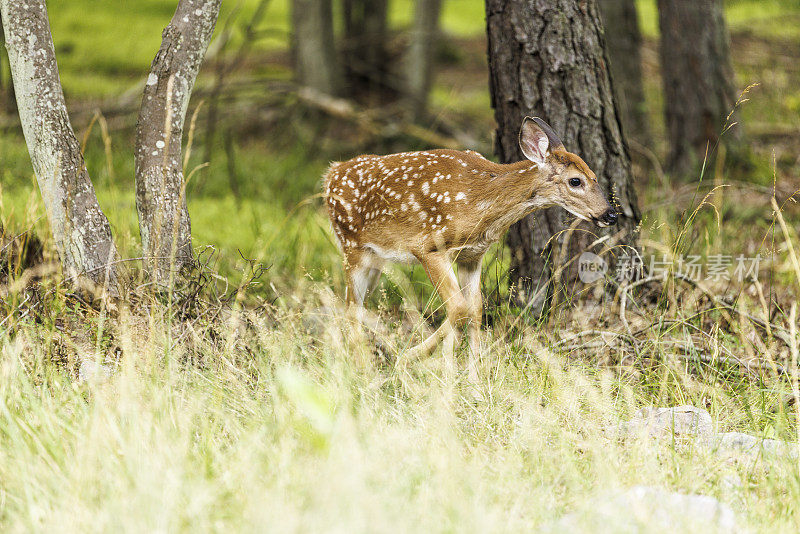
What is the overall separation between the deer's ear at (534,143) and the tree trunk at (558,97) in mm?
678

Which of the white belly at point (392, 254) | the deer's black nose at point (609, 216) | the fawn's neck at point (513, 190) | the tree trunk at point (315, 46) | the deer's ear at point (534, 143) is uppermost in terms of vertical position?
the tree trunk at point (315, 46)

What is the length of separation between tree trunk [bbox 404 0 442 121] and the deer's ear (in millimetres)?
7425

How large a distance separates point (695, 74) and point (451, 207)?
16.3 feet

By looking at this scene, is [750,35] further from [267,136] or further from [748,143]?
[267,136]

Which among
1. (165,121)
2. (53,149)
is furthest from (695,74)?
(53,149)

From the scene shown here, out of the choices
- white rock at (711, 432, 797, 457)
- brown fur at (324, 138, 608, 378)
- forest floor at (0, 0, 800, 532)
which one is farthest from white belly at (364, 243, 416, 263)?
white rock at (711, 432, 797, 457)

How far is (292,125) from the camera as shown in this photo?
9.36 metres

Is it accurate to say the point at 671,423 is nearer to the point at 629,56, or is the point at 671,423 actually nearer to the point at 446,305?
the point at 446,305

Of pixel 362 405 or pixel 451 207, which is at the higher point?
pixel 451 207

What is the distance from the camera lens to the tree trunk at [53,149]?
3.80m

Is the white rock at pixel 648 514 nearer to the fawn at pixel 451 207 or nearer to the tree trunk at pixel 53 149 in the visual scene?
the fawn at pixel 451 207

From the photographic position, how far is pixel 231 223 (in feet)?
21.5

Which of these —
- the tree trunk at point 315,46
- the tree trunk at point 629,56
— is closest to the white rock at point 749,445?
the tree trunk at point 629,56

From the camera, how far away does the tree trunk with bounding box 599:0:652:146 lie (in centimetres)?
905
